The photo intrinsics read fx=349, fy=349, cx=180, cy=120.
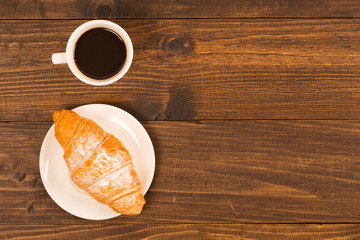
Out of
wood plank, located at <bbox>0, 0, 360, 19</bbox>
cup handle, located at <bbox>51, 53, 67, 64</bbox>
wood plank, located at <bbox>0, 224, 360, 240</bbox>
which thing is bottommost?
wood plank, located at <bbox>0, 224, 360, 240</bbox>

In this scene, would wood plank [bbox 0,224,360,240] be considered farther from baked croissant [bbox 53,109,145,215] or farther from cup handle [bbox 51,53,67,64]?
cup handle [bbox 51,53,67,64]

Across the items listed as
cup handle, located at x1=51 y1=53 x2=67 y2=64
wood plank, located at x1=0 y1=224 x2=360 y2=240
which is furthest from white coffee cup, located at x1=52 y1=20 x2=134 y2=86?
wood plank, located at x1=0 y1=224 x2=360 y2=240

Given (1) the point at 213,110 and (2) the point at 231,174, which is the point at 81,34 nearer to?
(1) the point at 213,110

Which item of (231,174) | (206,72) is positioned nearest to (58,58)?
(206,72)

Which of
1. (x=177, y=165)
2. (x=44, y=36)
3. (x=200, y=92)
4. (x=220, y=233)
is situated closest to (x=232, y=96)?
(x=200, y=92)

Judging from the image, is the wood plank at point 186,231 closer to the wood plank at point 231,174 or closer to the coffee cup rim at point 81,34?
the wood plank at point 231,174

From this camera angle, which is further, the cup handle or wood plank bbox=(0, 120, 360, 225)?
wood plank bbox=(0, 120, 360, 225)

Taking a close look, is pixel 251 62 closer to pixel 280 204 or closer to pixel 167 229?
pixel 280 204
